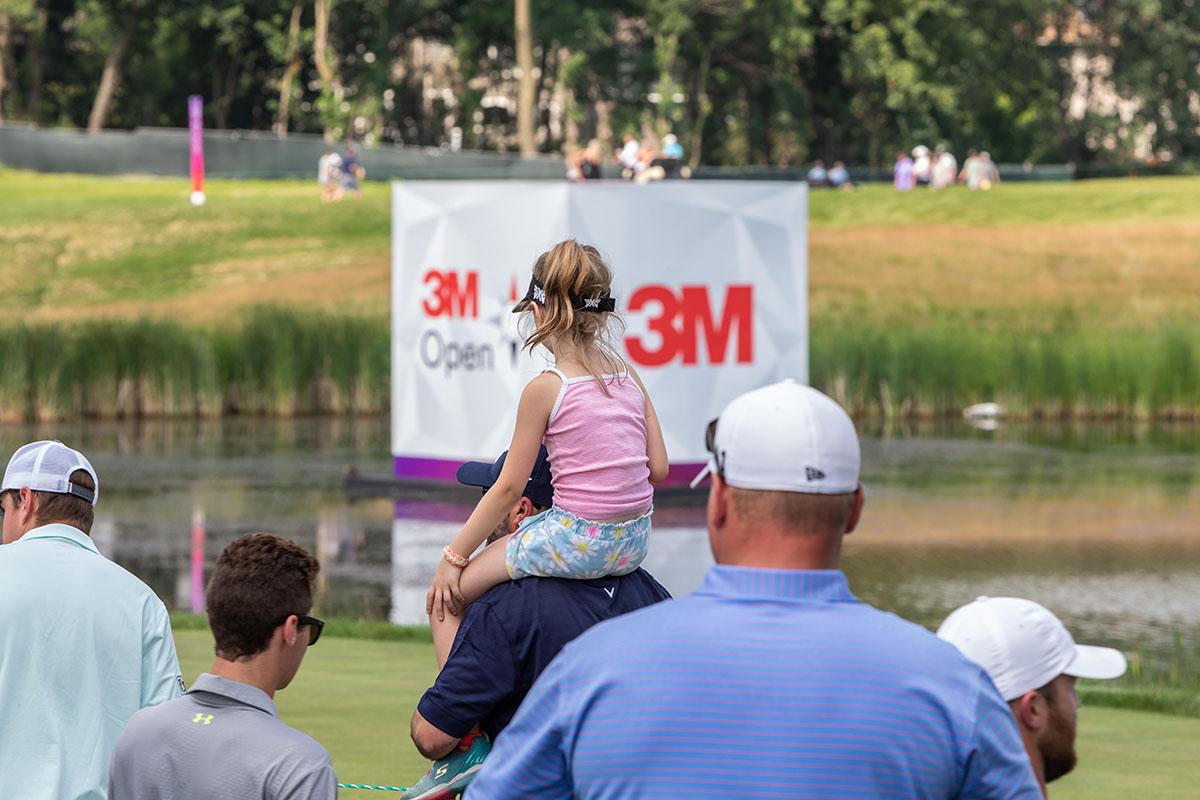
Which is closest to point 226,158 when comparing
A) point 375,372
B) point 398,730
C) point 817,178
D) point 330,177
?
point 330,177

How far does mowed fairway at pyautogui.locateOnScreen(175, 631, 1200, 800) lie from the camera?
7816mm

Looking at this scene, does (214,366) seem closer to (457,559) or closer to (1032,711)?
(457,559)

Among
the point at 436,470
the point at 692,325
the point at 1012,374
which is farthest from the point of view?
the point at 1012,374

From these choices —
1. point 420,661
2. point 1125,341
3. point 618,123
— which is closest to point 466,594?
point 420,661

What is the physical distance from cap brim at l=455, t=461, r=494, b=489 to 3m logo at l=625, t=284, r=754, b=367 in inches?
581

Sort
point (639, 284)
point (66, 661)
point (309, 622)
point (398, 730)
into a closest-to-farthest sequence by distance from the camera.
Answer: point (309, 622), point (66, 661), point (398, 730), point (639, 284)

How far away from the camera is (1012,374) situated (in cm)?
3266

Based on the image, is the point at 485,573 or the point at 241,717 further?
the point at 485,573

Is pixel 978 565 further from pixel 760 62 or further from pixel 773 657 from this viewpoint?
pixel 760 62

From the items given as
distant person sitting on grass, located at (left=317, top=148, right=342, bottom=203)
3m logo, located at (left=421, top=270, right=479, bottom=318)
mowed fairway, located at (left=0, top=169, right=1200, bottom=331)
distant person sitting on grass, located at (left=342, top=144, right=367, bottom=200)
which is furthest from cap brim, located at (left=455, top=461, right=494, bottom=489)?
distant person sitting on grass, located at (left=342, top=144, right=367, bottom=200)

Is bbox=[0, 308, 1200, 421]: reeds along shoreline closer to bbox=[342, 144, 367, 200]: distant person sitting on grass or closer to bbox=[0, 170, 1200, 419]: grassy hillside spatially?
bbox=[0, 170, 1200, 419]: grassy hillside

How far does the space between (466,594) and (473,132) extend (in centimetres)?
7783

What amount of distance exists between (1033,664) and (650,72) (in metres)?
74.0

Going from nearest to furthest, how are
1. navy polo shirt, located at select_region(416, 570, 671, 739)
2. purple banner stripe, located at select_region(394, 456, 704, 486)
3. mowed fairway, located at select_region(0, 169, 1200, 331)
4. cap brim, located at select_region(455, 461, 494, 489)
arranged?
navy polo shirt, located at select_region(416, 570, 671, 739)
cap brim, located at select_region(455, 461, 494, 489)
purple banner stripe, located at select_region(394, 456, 704, 486)
mowed fairway, located at select_region(0, 169, 1200, 331)
